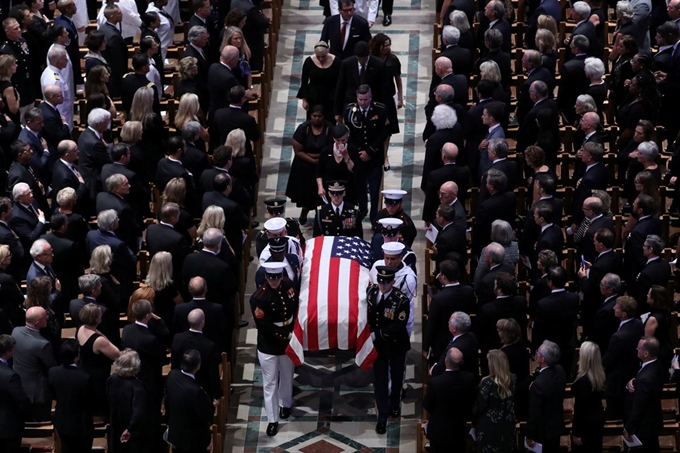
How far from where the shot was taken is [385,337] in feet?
52.5

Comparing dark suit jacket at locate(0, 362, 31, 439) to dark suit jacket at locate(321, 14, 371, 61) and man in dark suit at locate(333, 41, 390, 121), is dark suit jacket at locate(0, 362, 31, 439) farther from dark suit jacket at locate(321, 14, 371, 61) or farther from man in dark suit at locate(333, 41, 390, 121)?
dark suit jacket at locate(321, 14, 371, 61)

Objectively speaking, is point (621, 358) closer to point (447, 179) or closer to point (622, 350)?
point (622, 350)

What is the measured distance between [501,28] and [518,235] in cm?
347

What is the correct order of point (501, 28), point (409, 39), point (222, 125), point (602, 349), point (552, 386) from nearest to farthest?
point (552, 386) → point (602, 349) → point (222, 125) → point (501, 28) → point (409, 39)

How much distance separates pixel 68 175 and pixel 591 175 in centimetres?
542

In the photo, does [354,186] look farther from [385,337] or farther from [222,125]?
[385,337]

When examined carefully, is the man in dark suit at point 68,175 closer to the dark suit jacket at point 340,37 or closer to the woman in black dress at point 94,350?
the woman in black dress at point 94,350

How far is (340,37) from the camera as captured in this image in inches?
803

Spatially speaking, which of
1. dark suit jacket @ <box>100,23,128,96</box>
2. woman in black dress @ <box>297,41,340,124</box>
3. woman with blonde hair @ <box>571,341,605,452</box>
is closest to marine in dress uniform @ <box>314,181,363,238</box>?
woman in black dress @ <box>297,41,340,124</box>

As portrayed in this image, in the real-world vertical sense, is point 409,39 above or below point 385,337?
above

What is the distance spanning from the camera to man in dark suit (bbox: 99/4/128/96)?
20.0 meters

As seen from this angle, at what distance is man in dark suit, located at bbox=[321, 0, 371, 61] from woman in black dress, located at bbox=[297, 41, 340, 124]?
74 centimetres

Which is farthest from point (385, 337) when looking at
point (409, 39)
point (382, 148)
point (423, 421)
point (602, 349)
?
point (409, 39)

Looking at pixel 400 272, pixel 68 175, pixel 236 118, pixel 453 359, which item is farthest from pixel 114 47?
pixel 453 359
